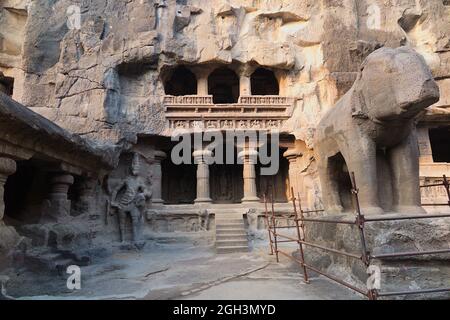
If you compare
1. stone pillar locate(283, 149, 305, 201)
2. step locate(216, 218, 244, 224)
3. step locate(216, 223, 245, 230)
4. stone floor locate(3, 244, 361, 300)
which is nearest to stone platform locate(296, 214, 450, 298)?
stone floor locate(3, 244, 361, 300)

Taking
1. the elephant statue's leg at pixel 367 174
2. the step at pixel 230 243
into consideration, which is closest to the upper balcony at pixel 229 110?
the step at pixel 230 243

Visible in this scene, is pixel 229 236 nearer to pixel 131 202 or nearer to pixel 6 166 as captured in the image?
pixel 131 202

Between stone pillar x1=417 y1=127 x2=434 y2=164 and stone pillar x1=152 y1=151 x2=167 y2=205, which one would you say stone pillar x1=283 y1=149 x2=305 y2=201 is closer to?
stone pillar x1=152 y1=151 x2=167 y2=205

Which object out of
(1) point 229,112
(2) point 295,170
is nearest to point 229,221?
(2) point 295,170

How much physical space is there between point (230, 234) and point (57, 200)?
4296mm

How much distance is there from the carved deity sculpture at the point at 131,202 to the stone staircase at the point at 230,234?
2.37 metres

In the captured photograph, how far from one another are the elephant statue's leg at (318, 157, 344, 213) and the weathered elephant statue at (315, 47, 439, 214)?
509 millimetres

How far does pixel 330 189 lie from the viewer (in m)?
4.60

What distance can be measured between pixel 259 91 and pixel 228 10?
416 centimetres

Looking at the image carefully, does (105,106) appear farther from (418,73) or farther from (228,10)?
(418,73)

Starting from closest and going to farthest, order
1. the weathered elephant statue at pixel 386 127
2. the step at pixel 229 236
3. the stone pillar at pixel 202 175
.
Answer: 1. the weathered elephant statue at pixel 386 127
2. the step at pixel 229 236
3. the stone pillar at pixel 202 175

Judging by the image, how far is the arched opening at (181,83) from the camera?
14488 mm

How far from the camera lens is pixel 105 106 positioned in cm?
1030

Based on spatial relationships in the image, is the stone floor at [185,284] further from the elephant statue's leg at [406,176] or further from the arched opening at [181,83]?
the arched opening at [181,83]
